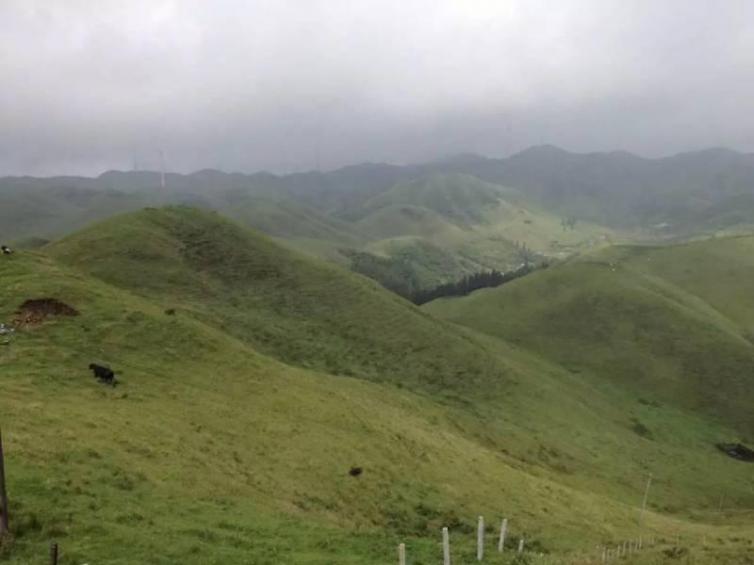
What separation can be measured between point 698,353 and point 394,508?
441ft

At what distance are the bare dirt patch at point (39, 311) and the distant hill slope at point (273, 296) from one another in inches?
862

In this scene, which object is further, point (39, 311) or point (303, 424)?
point (39, 311)

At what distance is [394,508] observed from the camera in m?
39.7

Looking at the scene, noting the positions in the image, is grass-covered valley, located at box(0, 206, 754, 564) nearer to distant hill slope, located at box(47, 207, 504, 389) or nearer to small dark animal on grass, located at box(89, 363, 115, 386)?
distant hill slope, located at box(47, 207, 504, 389)

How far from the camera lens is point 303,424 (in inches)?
1909

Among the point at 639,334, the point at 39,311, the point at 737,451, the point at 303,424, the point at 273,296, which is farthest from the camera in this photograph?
the point at 639,334

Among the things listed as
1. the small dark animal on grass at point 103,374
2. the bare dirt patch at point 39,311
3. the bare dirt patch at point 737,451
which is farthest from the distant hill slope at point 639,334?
the small dark animal on grass at point 103,374

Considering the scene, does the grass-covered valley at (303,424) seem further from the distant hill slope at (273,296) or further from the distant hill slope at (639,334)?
the distant hill slope at (639,334)

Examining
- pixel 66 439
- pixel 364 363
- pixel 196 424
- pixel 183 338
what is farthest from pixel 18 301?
pixel 364 363

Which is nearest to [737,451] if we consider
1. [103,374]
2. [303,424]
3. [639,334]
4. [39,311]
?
[639,334]

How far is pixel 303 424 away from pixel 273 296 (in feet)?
190

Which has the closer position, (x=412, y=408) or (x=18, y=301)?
(x=18, y=301)

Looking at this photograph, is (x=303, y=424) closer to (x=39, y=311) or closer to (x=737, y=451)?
(x=39, y=311)

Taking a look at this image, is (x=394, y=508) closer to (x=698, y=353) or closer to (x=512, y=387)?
(x=512, y=387)
